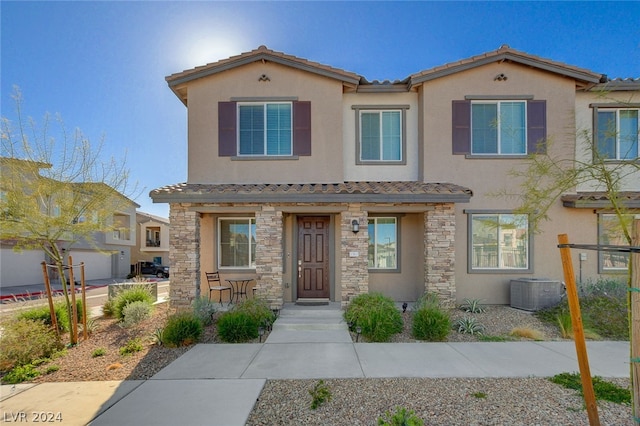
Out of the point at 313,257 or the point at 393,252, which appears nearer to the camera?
the point at 313,257

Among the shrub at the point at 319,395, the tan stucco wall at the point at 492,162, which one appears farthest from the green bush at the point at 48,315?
the tan stucco wall at the point at 492,162

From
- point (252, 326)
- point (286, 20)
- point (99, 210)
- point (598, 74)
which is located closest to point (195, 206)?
Answer: point (99, 210)

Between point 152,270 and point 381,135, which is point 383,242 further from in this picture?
point 152,270

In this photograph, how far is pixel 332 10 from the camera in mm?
10172

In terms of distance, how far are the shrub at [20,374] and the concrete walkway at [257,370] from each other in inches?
9.2

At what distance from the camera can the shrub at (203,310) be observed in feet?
26.6

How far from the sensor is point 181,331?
22.9 ft

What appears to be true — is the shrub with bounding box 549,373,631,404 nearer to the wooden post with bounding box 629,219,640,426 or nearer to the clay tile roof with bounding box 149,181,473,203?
the wooden post with bounding box 629,219,640,426

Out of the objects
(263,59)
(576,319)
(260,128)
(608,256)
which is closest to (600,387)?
(576,319)

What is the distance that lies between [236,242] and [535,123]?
412 inches

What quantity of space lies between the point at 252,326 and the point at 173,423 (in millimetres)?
3294

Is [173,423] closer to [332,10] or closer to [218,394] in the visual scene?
[218,394]

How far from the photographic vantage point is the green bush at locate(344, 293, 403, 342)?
7.18m

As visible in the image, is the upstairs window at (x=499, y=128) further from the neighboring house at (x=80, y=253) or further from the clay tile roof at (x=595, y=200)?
the neighboring house at (x=80, y=253)
